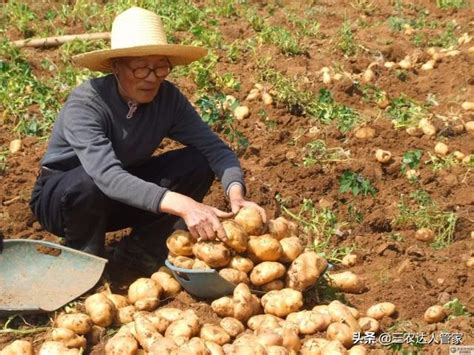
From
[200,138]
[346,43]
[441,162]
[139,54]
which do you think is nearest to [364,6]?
[346,43]

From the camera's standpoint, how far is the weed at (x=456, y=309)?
3161 millimetres

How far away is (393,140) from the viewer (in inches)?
203

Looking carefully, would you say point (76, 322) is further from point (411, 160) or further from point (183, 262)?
point (411, 160)

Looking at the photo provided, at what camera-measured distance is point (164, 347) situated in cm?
260

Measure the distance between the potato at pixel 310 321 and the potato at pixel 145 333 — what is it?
1.87 ft

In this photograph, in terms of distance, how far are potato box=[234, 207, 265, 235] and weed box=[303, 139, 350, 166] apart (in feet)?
5.65

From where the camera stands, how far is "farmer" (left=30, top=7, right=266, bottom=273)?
117 inches

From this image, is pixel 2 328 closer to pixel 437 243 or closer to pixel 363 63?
pixel 437 243

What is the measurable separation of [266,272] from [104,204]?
85 centimetres

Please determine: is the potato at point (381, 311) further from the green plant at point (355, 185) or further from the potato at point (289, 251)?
the green plant at point (355, 185)

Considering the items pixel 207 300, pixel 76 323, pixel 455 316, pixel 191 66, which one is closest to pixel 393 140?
pixel 191 66

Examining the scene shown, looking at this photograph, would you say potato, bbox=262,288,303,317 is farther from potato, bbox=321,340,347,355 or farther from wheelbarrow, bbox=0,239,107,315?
wheelbarrow, bbox=0,239,107,315

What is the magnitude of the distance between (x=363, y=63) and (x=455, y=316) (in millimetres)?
3678

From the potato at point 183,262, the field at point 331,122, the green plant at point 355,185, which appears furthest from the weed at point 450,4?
the potato at point 183,262
